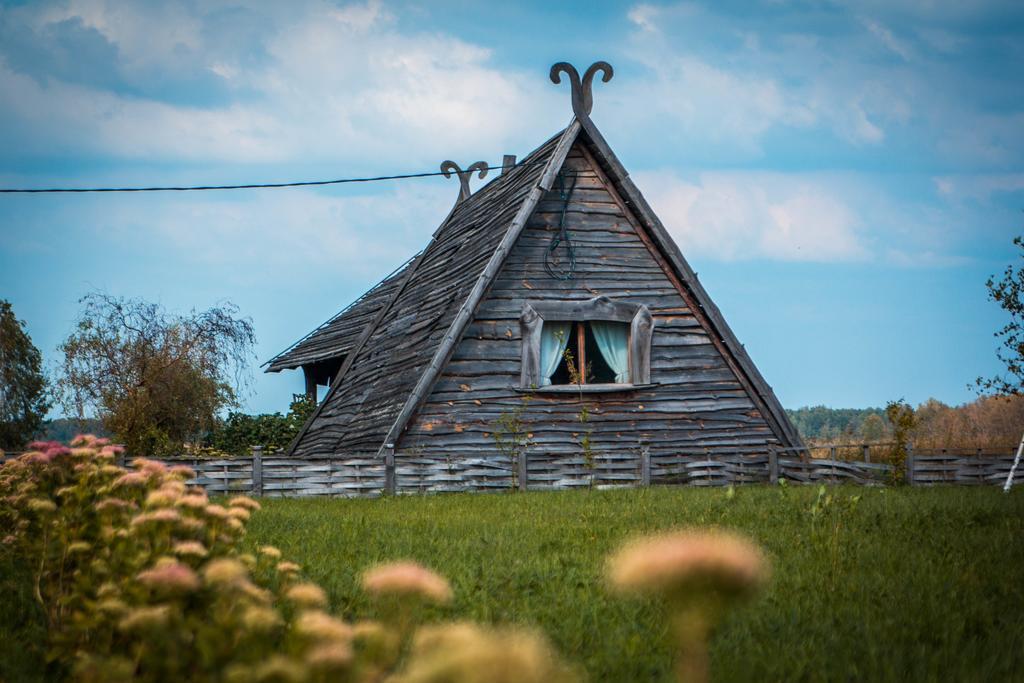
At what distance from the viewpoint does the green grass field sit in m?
4.88

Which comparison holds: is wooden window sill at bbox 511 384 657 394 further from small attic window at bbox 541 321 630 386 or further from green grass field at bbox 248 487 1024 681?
green grass field at bbox 248 487 1024 681

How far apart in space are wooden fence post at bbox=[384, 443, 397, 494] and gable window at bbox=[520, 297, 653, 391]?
2.51 m

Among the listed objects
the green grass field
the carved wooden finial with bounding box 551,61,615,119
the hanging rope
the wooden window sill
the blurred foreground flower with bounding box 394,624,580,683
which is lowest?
the green grass field

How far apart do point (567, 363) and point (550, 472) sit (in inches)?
78.1

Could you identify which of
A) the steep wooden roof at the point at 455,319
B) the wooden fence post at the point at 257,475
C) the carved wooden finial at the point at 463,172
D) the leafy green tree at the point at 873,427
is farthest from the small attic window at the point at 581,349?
the leafy green tree at the point at 873,427

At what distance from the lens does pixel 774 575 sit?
6.74 metres

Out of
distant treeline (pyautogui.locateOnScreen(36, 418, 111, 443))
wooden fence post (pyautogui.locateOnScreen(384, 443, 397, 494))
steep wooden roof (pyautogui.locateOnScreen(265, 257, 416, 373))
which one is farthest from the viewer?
distant treeline (pyautogui.locateOnScreen(36, 418, 111, 443))

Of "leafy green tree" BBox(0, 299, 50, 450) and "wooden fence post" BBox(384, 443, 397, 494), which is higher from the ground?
"leafy green tree" BBox(0, 299, 50, 450)

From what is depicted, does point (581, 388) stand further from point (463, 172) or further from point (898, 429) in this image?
point (463, 172)

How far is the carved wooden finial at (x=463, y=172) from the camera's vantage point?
2403cm

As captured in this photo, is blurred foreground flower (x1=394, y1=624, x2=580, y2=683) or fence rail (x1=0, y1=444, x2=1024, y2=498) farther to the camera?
fence rail (x1=0, y1=444, x2=1024, y2=498)

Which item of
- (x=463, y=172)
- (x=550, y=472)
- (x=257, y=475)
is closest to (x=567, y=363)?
(x=550, y=472)

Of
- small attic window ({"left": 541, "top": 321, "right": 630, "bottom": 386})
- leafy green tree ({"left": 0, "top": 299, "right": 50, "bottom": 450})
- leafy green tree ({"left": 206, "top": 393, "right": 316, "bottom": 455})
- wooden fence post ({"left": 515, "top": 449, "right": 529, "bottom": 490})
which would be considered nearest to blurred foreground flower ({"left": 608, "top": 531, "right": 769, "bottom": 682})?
wooden fence post ({"left": 515, "top": 449, "right": 529, "bottom": 490})

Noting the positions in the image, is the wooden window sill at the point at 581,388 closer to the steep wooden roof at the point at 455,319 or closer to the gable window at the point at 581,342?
the gable window at the point at 581,342
